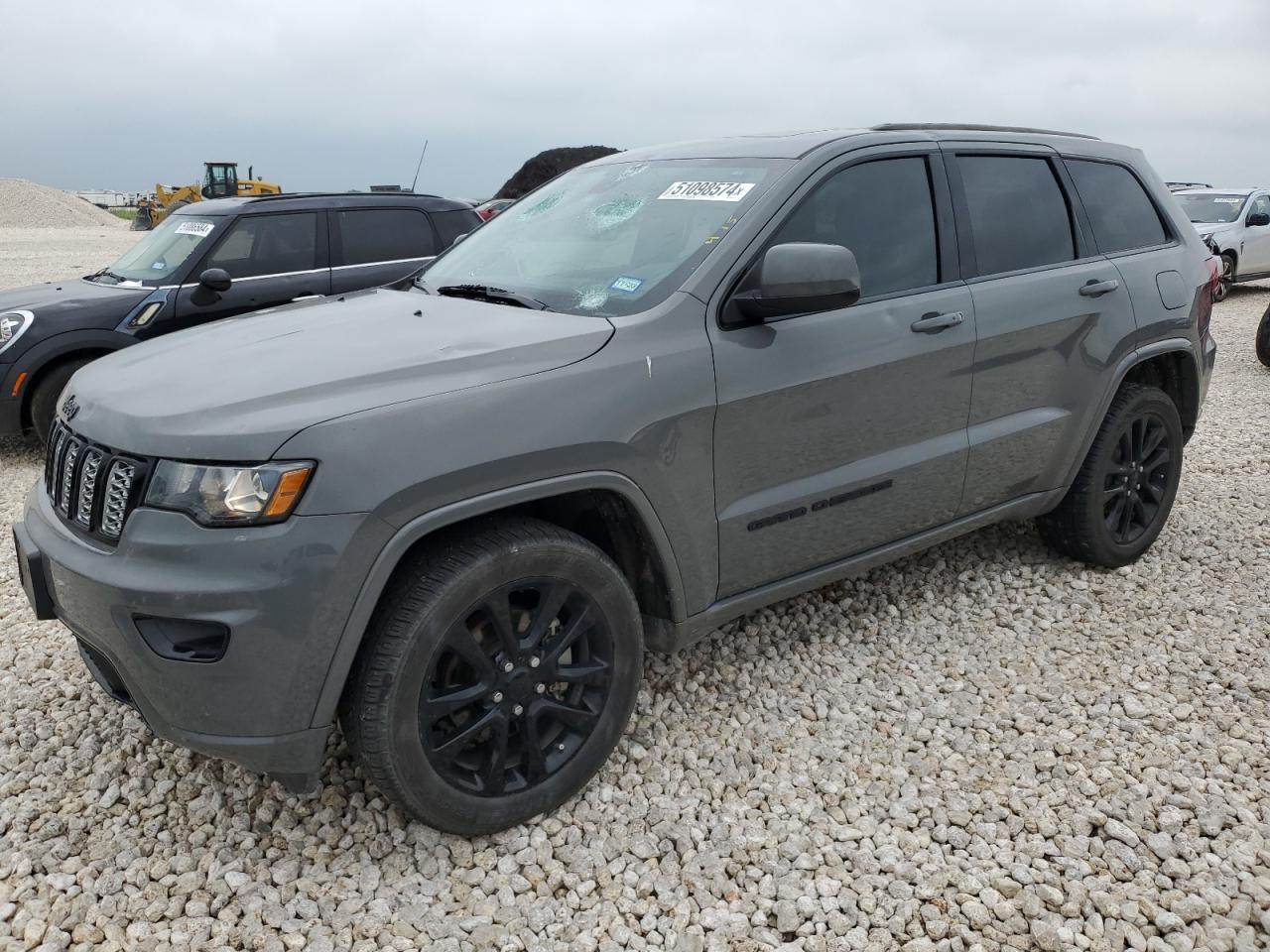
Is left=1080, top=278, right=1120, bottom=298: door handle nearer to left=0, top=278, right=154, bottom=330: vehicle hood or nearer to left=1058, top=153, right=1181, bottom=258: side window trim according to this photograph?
left=1058, top=153, right=1181, bottom=258: side window trim

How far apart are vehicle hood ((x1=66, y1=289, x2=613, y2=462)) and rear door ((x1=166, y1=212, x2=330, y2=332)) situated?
4.03 metres

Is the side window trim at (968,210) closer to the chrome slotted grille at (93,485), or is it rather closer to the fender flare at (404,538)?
the fender flare at (404,538)

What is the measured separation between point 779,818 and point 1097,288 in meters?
2.48

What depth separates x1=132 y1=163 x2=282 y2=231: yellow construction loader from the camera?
3278cm

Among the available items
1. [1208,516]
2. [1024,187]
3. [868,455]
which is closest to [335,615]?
[868,455]

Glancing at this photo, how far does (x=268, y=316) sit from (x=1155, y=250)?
3609 mm

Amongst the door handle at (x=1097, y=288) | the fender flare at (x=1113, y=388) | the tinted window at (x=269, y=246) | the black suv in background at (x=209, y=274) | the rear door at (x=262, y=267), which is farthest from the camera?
the tinted window at (x=269, y=246)

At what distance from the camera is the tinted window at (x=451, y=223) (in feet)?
25.9

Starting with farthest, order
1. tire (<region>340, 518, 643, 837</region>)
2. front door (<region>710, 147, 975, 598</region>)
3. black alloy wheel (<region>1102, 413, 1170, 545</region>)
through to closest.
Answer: black alloy wheel (<region>1102, 413, 1170, 545</region>) < front door (<region>710, 147, 975, 598</region>) < tire (<region>340, 518, 643, 837</region>)

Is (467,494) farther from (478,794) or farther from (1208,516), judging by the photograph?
(1208,516)

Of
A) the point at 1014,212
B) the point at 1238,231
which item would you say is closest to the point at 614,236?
the point at 1014,212

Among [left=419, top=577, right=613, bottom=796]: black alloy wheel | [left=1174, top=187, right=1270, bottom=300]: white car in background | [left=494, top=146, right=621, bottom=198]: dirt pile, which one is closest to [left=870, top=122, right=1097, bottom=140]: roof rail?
[left=419, top=577, right=613, bottom=796]: black alloy wheel

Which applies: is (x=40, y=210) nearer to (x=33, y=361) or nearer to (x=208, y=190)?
(x=208, y=190)

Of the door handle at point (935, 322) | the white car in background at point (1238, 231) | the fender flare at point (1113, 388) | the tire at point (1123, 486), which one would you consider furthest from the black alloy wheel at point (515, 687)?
the white car in background at point (1238, 231)
